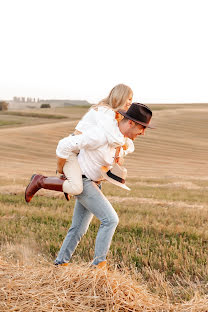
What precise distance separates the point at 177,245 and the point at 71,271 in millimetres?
2730

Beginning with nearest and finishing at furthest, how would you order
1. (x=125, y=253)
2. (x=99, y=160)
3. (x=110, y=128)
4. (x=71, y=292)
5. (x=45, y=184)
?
(x=71, y=292), (x=110, y=128), (x=99, y=160), (x=45, y=184), (x=125, y=253)

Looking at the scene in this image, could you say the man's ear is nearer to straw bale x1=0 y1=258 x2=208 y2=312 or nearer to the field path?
straw bale x1=0 y1=258 x2=208 y2=312

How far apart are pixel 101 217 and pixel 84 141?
87cm

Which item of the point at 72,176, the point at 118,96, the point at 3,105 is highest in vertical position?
the point at 118,96

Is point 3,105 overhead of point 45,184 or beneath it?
beneath

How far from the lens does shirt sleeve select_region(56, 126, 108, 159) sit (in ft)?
12.9

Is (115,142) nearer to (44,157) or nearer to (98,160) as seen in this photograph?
(98,160)

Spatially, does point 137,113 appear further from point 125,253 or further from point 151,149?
point 151,149

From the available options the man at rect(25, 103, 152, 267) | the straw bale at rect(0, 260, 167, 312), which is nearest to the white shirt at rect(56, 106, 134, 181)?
the man at rect(25, 103, 152, 267)

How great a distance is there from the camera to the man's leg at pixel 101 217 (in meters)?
4.11

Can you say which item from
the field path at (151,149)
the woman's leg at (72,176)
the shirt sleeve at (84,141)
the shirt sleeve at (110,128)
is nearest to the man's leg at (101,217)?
the woman's leg at (72,176)

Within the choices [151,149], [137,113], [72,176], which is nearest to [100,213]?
[72,176]

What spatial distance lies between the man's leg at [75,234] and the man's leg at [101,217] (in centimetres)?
47

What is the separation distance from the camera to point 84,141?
3.98 meters
